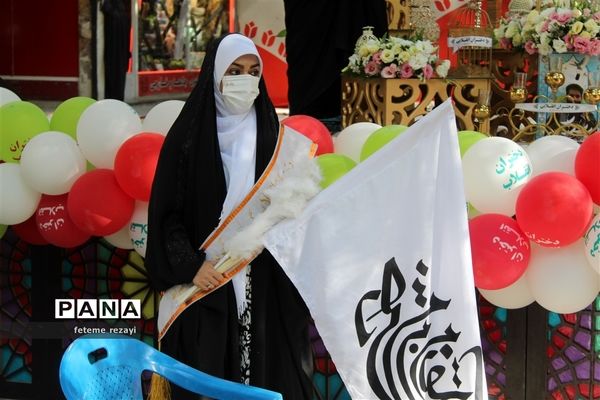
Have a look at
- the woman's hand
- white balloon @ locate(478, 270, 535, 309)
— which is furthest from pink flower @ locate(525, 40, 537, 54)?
the woman's hand

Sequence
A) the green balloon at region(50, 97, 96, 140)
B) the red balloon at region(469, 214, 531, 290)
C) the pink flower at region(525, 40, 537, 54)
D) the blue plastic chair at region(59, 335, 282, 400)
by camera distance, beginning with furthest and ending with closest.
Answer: the pink flower at region(525, 40, 537, 54), the green balloon at region(50, 97, 96, 140), the red balloon at region(469, 214, 531, 290), the blue plastic chair at region(59, 335, 282, 400)

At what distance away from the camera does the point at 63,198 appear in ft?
13.0

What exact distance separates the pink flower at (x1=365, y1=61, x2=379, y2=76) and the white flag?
2.51 m

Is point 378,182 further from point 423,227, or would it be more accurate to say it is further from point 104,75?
point 104,75

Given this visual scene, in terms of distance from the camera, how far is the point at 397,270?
107 inches

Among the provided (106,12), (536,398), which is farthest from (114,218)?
(106,12)

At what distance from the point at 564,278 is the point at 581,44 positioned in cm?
233

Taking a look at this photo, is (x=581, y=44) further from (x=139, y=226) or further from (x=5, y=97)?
(x=5, y=97)

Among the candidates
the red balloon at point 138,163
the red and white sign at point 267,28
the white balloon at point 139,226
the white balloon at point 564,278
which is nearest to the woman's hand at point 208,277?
the red balloon at point 138,163

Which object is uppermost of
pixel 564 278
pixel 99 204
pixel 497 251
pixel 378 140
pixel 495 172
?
pixel 378 140

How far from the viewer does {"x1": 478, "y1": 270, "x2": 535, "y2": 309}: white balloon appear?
3.43 metres

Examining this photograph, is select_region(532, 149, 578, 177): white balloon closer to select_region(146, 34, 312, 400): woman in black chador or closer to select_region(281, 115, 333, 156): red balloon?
select_region(281, 115, 333, 156): red balloon

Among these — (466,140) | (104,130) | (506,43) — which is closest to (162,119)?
(104,130)

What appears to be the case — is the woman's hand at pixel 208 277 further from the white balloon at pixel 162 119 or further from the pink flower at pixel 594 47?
the pink flower at pixel 594 47
